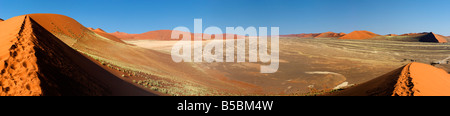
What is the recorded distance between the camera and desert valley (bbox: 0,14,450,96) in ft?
17.2

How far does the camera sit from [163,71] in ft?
50.9

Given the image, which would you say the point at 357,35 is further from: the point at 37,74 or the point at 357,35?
the point at 37,74

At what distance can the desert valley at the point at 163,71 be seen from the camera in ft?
17.2

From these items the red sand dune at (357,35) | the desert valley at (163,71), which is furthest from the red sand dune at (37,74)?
the red sand dune at (357,35)

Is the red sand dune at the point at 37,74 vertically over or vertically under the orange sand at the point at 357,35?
under

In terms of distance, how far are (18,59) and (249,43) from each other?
34.7 metres

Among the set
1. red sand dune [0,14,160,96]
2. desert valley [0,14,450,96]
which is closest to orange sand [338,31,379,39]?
desert valley [0,14,450,96]

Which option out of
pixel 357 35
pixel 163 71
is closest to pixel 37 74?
pixel 163 71

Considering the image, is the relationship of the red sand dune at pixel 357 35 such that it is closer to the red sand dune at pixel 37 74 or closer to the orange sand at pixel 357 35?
the orange sand at pixel 357 35

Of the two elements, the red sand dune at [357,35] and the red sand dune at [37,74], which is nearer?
the red sand dune at [37,74]

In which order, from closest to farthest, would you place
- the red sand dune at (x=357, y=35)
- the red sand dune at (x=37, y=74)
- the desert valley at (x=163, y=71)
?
the red sand dune at (x=37, y=74) → the desert valley at (x=163, y=71) → the red sand dune at (x=357, y=35)

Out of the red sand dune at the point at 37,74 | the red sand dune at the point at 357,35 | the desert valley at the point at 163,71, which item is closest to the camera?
the red sand dune at the point at 37,74
